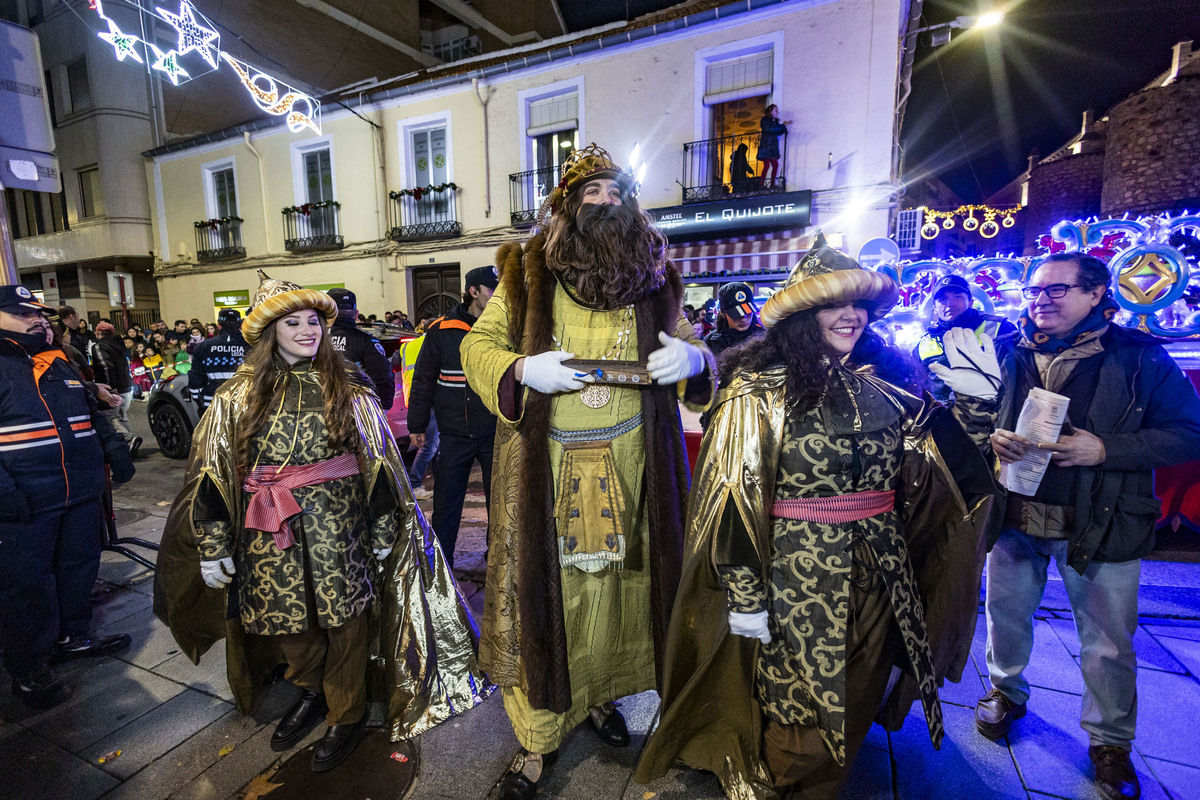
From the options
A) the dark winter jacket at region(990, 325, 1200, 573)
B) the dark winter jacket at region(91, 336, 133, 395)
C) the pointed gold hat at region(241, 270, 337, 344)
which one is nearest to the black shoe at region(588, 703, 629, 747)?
the dark winter jacket at region(990, 325, 1200, 573)

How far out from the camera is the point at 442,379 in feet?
12.9

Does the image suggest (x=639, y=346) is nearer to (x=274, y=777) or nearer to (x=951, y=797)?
(x=951, y=797)

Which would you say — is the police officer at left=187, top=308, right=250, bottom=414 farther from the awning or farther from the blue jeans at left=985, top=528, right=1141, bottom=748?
the awning

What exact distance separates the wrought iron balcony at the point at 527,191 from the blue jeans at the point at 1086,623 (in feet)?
39.3

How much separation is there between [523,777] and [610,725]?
452 millimetres

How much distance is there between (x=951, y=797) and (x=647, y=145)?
1186 centimetres

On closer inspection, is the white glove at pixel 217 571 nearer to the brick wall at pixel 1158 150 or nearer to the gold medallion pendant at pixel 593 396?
the gold medallion pendant at pixel 593 396

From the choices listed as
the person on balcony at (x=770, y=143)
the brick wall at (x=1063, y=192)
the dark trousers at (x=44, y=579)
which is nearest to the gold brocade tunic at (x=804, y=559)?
the dark trousers at (x=44, y=579)

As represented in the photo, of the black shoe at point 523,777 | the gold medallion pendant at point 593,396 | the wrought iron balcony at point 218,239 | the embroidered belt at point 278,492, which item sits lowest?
the black shoe at point 523,777

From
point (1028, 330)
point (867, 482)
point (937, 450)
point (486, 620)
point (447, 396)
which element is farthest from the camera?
point (447, 396)

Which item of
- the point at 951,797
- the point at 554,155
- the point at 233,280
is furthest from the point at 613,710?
the point at 233,280

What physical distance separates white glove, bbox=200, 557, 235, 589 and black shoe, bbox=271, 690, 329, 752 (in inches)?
27.9

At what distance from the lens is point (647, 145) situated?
1147 centimetres

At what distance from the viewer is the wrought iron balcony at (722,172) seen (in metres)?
10.6
